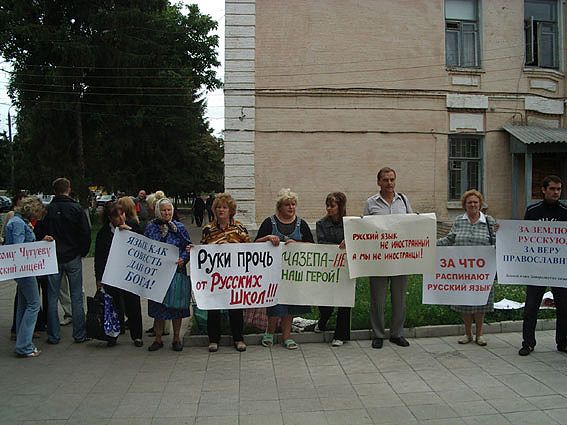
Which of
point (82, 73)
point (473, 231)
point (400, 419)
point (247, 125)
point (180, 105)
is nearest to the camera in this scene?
point (400, 419)

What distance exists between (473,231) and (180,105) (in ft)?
84.1

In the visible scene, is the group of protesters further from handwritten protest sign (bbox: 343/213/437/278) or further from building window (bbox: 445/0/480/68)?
building window (bbox: 445/0/480/68)

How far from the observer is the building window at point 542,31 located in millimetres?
16125

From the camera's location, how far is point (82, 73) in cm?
2702

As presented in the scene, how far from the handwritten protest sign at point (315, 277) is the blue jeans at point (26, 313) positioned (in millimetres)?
2941

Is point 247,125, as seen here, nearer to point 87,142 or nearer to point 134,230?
point 134,230

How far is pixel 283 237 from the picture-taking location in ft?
22.3

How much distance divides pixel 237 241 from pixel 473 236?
9.64 feet

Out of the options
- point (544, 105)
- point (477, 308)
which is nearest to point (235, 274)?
point (477, 308)

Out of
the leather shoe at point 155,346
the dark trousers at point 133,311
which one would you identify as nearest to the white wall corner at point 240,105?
the dark trousers at point 133,311

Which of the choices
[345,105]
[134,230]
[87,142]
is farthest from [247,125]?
[87,142]

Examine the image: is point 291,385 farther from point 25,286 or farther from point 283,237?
Result: point 25,286

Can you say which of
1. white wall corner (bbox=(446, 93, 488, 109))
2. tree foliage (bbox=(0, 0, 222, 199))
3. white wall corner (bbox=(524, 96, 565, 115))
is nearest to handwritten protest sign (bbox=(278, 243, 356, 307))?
white wall corner (bbox=(446, 93, 488, 109))

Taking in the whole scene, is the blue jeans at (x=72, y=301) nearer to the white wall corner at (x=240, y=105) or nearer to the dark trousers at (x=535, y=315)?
the dark trousers at (x=535, y=315)
